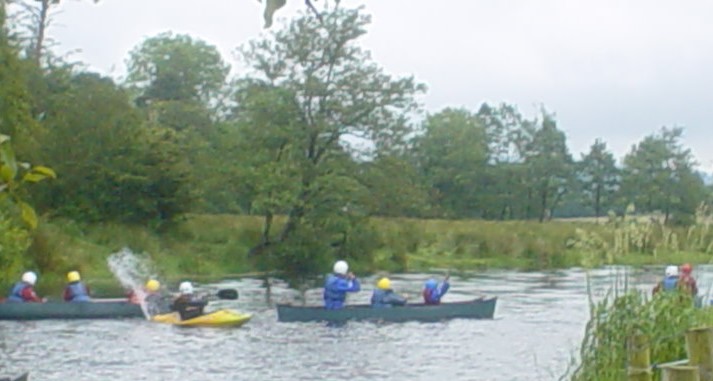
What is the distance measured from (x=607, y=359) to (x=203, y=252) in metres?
32.1

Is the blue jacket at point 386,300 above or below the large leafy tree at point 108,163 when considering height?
below

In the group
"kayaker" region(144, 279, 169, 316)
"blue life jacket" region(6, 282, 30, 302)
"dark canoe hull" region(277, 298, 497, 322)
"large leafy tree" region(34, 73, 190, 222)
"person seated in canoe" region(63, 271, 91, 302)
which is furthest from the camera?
"large leafy tree" region(34, 73, 190, 222)

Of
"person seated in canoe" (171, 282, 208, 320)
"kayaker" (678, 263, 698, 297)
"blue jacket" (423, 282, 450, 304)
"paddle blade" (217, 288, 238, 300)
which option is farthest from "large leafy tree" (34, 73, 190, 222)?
"kayaker" (678, 263, 698, 297)

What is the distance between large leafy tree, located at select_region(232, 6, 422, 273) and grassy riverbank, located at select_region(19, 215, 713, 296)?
141 centimetres

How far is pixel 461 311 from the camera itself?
25516 millimetres

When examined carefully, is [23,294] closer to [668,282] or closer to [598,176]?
[668,282]

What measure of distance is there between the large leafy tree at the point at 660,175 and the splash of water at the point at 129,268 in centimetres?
2682

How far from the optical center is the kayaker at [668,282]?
864cm

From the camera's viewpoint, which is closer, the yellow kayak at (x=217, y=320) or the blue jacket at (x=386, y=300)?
the yellow kayak at (x=217, y=320)

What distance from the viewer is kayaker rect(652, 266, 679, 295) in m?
8.64

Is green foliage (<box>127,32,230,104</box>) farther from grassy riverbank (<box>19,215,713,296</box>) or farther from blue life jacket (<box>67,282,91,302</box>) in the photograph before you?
blue life jacket (<box>67,282,91,302</box>)

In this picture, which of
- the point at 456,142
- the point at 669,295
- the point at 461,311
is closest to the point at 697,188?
the point at 456,142

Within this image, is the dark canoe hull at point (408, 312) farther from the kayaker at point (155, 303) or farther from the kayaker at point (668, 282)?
the kayaker at point (668, 282)

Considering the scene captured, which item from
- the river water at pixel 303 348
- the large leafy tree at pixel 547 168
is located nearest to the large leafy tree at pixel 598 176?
the large leafy tree at pixel 547 168
